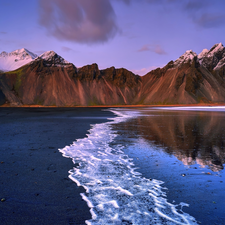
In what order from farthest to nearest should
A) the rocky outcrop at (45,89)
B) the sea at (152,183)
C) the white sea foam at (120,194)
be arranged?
the rocky outcrop at (45,89), the sea at (152,183), the white sea foam at (120,194)

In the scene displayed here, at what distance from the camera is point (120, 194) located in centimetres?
551

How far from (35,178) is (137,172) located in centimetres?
376

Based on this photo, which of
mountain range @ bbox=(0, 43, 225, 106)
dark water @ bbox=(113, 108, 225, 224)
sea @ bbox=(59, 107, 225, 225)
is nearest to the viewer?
sea @ bbox=(59, 107, 225, 225)

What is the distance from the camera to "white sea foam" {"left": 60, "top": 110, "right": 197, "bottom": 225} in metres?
4.36

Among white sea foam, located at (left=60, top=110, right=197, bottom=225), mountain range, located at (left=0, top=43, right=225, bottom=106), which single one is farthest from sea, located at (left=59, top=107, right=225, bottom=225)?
mountain range, located at (left=0, top=43, right=225, bottom=106)

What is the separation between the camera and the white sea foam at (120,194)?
4363mm

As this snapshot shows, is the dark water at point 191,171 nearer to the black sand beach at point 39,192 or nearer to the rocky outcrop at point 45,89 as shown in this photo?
the black sand beach at point 39,192

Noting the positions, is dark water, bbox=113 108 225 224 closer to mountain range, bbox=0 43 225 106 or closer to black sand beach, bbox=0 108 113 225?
black sand beach, bbox=0 108 113 225

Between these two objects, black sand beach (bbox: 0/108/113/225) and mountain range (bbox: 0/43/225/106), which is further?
mountain range (bbox: 0/43/225/106)

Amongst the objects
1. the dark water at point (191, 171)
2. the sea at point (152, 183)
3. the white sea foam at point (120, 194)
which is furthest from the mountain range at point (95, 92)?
the white sea foam at point (120, 194)

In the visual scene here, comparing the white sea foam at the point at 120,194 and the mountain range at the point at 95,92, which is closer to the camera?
the white sea foam at the point at 120,194

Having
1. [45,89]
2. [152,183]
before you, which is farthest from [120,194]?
[45,89]

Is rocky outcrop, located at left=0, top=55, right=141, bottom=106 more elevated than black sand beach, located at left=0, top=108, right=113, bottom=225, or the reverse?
rocky outcrop, located at left=0, top=55, right=141, bottom=106

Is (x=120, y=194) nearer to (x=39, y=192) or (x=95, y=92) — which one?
(x=39, y=192)
